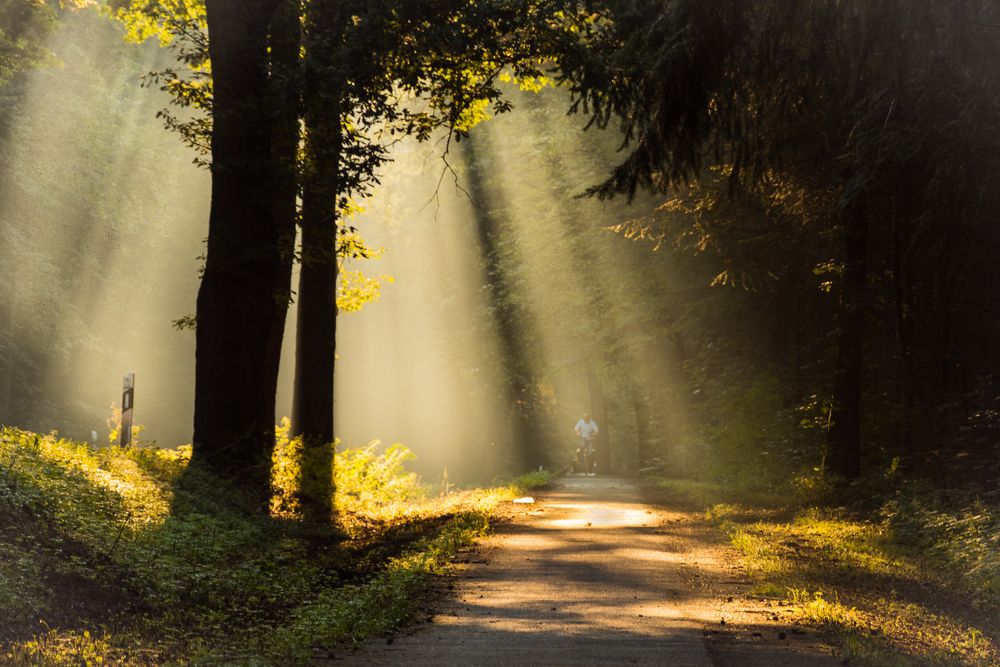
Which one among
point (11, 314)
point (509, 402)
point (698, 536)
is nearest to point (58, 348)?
point (11, 314)

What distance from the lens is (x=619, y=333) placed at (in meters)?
33.0

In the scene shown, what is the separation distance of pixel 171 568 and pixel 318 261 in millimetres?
8661

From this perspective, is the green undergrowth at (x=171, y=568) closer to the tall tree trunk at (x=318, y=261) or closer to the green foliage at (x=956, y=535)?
the tall tree trunk at (x=318, y=261)

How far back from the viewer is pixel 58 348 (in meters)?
47.3

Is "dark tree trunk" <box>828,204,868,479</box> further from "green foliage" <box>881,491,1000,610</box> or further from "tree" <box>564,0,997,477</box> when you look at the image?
"green foliage" <box>881,491,1000,610</box>

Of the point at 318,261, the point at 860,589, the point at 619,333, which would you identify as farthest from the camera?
the point at 619,333

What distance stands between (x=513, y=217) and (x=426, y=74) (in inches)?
813

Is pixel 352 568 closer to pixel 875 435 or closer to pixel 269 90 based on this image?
pixel 269 90

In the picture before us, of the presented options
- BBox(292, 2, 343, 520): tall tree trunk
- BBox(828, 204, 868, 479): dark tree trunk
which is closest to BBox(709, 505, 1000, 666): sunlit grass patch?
BBox(828, 204, 868, 479): dark tree trunk

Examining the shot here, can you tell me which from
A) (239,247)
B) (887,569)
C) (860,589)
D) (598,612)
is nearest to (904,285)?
(887,569)

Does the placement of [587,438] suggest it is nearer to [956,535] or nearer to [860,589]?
[956,535]

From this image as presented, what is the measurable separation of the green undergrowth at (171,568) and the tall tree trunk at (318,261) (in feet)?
9.06

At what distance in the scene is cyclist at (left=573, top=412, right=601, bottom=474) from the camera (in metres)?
36.8

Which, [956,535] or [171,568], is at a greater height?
[171,568]
